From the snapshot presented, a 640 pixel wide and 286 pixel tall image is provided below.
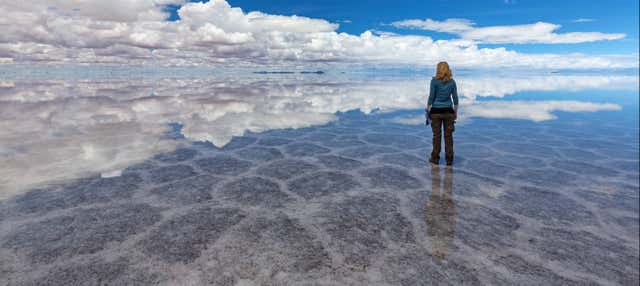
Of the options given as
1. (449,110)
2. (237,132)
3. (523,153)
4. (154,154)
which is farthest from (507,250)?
(237,132)

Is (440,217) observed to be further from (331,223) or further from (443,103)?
(443,103)

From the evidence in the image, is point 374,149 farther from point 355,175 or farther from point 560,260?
point 560,260

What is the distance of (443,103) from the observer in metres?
6.25

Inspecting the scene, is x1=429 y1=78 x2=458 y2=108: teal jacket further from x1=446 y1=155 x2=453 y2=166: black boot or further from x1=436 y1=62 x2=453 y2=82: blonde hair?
x1=446 y1=155 x2=453 y2=166: black boot

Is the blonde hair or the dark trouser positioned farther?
the dark trouser

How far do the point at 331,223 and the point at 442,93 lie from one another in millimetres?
3525

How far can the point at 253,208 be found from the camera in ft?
14.7

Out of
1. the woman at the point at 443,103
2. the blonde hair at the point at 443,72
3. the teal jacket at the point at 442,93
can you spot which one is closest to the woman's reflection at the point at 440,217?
the woman at the point at 443,103

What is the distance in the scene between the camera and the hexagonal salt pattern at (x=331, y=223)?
3.06 m

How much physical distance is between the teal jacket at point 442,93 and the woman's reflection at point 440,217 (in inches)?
57.9

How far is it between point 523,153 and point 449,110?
2.73 meters

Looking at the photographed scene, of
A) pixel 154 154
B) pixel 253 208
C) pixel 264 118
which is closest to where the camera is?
pixel 253 208

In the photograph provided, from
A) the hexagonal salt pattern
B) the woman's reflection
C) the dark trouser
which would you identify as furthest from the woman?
the woman's reflection

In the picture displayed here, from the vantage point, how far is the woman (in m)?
6.09
